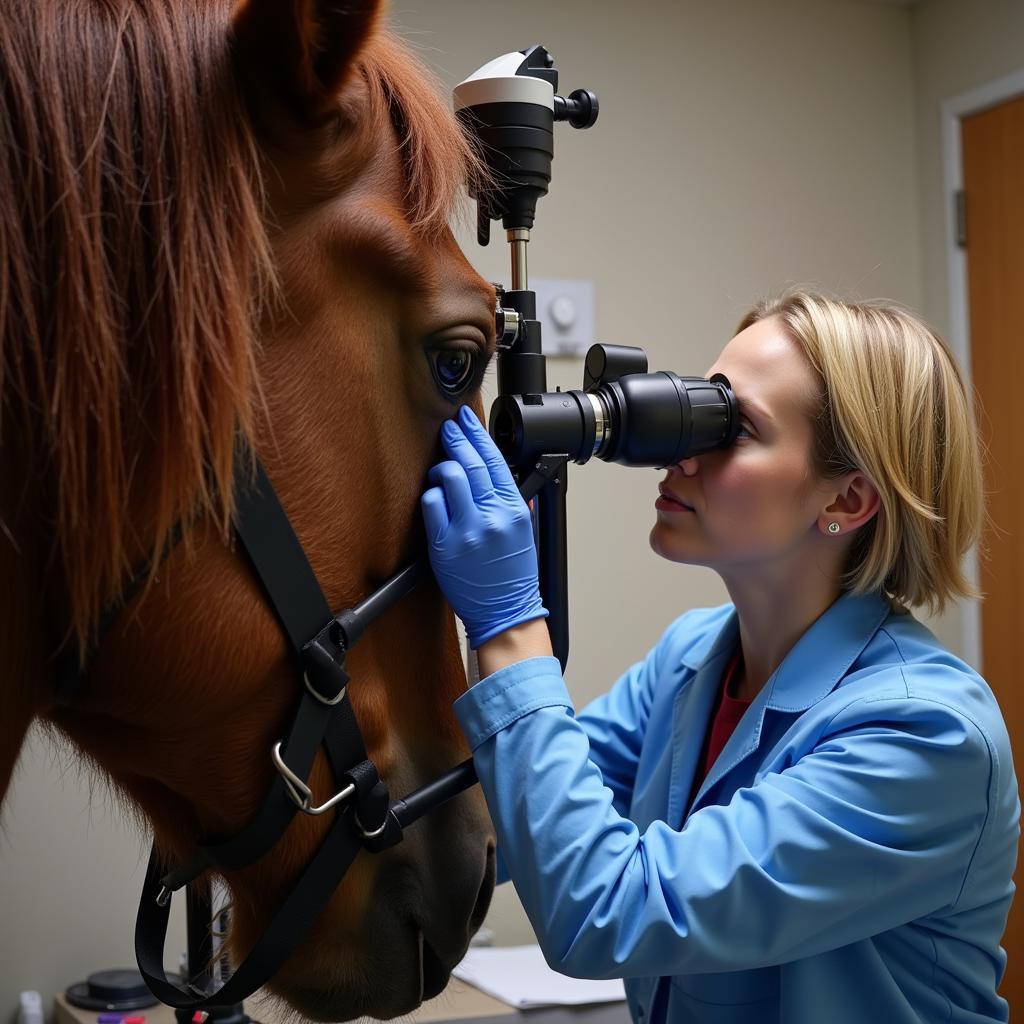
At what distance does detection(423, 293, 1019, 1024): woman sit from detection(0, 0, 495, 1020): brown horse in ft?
0.24

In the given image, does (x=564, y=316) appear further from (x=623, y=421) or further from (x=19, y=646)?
(x=19, y=646)

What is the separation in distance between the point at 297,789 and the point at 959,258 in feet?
7.87

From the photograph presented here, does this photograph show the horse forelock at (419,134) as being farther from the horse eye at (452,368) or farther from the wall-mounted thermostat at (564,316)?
the wall-mounted thermostat at (564,316)

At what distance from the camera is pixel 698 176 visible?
2.57 metres

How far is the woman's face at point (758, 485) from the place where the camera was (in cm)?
112

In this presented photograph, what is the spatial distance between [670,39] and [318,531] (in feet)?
6.92

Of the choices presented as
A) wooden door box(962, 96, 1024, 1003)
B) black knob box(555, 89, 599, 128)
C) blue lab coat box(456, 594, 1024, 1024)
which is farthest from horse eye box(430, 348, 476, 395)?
wooden door box(962, 96, 1024, 1003)

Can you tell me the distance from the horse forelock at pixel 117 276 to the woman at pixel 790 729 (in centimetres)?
22

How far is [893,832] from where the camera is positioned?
956 mm

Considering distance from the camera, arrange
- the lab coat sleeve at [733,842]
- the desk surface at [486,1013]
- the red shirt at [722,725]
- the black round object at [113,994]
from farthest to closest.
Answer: the black round object at [113,994] < the desk surface at [486,1013] < the red shirt at [722,725] < the lab coat sleeve at [733,842]

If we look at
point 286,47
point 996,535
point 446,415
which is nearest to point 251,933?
point 446,415

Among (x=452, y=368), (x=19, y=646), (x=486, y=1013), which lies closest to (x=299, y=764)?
(x=19, y=646)

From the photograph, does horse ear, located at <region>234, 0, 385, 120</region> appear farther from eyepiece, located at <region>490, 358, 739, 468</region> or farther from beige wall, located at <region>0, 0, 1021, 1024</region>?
beige wall, located at <region>0, 0, 1021, 1024</region>

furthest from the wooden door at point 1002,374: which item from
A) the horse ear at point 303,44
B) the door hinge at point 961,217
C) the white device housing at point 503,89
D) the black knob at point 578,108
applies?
the horse ear at point 303,44
